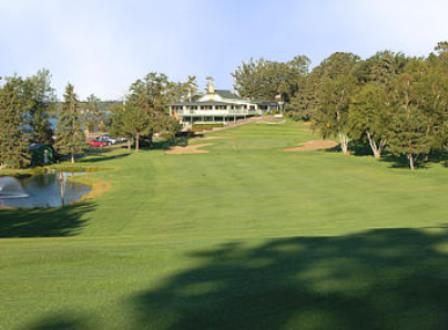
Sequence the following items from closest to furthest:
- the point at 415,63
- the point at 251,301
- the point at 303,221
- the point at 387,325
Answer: the point at 387,325 < the point at 251,301 < the point at 303,221 < the point at 415,63

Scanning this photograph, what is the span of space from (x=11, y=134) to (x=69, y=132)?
837 centimetres

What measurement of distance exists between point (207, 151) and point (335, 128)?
19.5m

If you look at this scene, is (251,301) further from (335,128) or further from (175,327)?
(335,128)

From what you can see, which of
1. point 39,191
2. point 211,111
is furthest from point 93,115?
point 39,191

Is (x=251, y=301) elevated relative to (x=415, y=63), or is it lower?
lower

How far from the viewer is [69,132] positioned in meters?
65.7

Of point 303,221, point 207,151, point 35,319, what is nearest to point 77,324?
point 35,319

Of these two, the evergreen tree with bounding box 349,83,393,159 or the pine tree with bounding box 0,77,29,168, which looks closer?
the evergreen tree with bounding box 349,83,393,159

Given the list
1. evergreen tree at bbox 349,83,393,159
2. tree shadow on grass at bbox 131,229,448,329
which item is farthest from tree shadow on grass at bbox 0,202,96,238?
evergreen tree at bbox 349,83,393,159

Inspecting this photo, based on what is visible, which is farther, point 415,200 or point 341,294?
point 415,200

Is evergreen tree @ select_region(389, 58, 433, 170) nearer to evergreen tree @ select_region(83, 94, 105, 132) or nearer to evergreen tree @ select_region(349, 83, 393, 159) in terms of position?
evergreen tree @ select_region(349, 83, 393, 159)

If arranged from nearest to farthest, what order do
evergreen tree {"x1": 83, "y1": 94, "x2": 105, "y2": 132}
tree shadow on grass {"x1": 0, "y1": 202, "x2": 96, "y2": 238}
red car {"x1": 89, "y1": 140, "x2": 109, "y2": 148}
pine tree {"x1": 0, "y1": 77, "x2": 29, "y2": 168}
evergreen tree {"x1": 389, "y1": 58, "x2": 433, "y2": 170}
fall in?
tree shadow on grass {"x1": 0, "y1": 202, "x2": 96, "y2": 238}
evergreen tree {"x1": 389, "y1": 58, "x2": 433, "y2": 170}
pine tree {"x1": 0, "y1": 77, "x2": 29, "y2": 168}
red car {"x1": 89, "y1": 140, "x2": 109, "y2": 148}
evergreen tree {"x1": 83, "y1": 94, "x2": 105, "y2": 132}

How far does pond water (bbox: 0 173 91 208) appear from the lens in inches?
1494

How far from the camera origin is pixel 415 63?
56.3m
